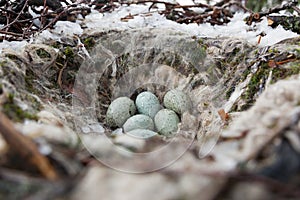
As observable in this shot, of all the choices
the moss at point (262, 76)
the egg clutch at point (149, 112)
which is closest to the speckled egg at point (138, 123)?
the egg clutch at point (149, 112)

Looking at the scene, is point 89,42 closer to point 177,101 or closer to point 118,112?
point 118,112

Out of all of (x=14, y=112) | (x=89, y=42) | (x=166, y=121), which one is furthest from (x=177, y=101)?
(x=14, y=112)

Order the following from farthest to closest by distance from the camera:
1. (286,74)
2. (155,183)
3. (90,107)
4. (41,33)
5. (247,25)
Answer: (247,25) < (41,33) < (90,107) < (286,74) < (155,183)

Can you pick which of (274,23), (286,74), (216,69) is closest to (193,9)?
(274,23)

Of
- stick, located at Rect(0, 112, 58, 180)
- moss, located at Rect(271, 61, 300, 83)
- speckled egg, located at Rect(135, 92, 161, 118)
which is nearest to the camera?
stick, located at Rect(0, 112, 58, 180)

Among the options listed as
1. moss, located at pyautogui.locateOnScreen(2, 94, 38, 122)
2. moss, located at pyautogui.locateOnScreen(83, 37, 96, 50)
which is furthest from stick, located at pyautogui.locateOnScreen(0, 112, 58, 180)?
moss, located at pyautogui.locateOnScreen(83, 37, 96, 50)

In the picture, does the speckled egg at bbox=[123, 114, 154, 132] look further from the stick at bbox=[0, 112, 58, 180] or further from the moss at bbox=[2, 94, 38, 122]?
the stick at bbox=[0, 112, 58, 180]

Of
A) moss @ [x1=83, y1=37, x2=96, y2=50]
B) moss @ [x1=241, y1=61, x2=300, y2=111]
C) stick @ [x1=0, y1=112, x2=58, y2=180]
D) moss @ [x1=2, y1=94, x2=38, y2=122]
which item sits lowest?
moss @ [x1=83, y1=37, x2=96, y2=50]

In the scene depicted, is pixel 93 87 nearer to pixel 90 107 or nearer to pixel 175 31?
pixel 90 107
